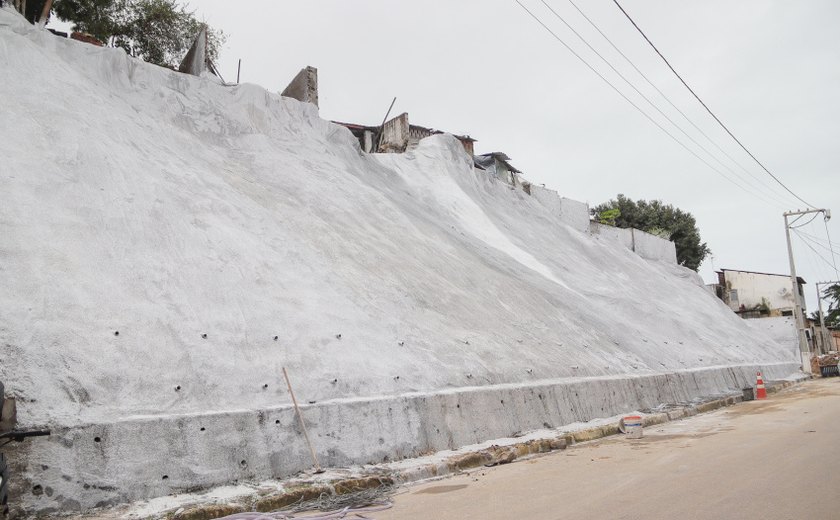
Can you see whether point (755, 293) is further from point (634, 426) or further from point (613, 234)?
point (634, 426)

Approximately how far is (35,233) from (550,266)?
14581 mm

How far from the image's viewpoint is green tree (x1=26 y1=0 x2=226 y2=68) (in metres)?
20.7

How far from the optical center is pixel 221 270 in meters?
7.41

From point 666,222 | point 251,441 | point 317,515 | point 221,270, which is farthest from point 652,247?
point 317,515

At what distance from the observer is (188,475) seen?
201 inches

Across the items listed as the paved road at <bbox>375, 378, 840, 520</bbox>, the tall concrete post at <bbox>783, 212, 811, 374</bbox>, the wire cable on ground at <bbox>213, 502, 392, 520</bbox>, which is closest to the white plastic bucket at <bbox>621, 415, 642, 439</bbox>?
the paved road at <bbox>375, 378, 840, 520</bbox>

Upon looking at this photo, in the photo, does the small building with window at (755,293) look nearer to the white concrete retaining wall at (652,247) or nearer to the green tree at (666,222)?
the green tree at (666,222)

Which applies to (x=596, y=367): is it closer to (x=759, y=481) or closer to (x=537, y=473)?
(x=537, y=473)

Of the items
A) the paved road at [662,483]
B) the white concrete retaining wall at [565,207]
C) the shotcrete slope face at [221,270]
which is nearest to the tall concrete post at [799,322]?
the white concrete retaining wall at [565,207]

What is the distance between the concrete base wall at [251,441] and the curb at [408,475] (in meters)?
0.42

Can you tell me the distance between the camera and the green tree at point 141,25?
20.7 meters

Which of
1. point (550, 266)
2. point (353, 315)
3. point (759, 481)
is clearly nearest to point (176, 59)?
point (550, 266)

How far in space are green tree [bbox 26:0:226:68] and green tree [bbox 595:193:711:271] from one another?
2785cm

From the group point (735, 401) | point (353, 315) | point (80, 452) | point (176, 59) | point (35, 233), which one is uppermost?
point (176, 59)
